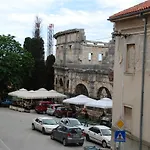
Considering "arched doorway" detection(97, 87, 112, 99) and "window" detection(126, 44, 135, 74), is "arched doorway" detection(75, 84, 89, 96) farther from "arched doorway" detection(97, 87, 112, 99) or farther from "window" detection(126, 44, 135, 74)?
"window" detection(126, 44, 135, 74)

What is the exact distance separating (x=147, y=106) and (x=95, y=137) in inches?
445

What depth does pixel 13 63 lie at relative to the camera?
55.4m

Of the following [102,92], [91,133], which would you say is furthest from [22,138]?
[102,92]

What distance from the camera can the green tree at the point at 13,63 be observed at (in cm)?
5525

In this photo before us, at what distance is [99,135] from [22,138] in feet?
20.7

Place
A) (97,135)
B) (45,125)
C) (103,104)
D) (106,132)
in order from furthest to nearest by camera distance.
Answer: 1. (103,104)
2. (45,125)
3. (97,135)
4. (106,132)

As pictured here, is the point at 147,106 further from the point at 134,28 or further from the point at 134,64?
the point at 134,28

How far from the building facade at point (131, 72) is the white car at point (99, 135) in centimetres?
611

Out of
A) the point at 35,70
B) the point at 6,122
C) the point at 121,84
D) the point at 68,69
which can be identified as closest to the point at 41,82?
the point at 35,70

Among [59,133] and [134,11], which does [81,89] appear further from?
[134,11]

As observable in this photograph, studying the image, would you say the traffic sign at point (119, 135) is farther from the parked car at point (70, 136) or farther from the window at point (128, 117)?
the parked car at point (70, 136)

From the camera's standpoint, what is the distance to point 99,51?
55.4 metres

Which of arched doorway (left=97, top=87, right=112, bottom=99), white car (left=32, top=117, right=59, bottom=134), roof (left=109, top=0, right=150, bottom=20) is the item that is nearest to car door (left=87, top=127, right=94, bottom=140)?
white car (left=32, top=117, right=59, bottom=134)

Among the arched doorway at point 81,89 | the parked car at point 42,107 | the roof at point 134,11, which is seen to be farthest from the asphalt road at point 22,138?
the arched doorway at point 81,89
